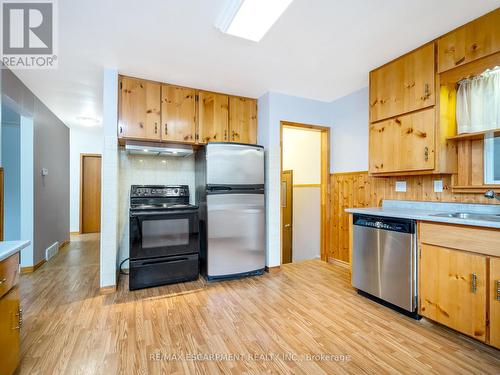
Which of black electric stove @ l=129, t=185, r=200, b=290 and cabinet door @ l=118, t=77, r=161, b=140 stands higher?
cabinet door @ l=118, t=77, r=161, b=140

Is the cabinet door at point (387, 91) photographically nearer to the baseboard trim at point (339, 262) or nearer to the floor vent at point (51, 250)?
the baseboard trim at point (339, 262)

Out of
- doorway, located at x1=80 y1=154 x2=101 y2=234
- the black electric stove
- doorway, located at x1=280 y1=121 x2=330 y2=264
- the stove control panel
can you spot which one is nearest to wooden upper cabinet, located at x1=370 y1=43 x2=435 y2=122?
doorway, located at x1=280 y1=121 x2=330 y2=264

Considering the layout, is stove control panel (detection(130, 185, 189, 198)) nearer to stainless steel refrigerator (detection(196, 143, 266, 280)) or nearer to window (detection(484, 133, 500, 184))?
stainless steel refrigerator (detection(196, 143, 266, 280))

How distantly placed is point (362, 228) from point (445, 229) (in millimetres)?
725

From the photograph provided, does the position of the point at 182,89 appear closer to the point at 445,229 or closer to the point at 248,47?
the point at 248,47

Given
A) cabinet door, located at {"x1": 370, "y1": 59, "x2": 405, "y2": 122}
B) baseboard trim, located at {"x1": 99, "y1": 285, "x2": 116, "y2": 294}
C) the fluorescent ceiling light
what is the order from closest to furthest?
the fluorescent ceiling light
cabinet door, located at {"x1": 370, "y1": 59, "x2": 405, "y2": 122}
baseboard trim, located at {"x1": 99, "y1": 285, "x2": 116, "y2": 294}

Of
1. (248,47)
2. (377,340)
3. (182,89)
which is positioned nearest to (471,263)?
(377,340)

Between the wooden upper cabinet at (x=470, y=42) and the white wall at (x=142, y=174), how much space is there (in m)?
3.05

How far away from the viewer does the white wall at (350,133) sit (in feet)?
10.8

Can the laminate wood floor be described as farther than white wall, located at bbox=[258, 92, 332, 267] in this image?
No

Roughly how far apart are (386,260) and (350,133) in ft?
6.21

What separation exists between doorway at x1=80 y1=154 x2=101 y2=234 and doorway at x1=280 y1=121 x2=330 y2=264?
188 inches

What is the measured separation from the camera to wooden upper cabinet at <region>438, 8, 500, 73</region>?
1.85m

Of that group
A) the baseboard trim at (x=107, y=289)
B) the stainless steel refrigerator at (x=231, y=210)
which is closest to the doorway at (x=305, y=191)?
the stainless steel refrigerator at (x=231, y=210)
